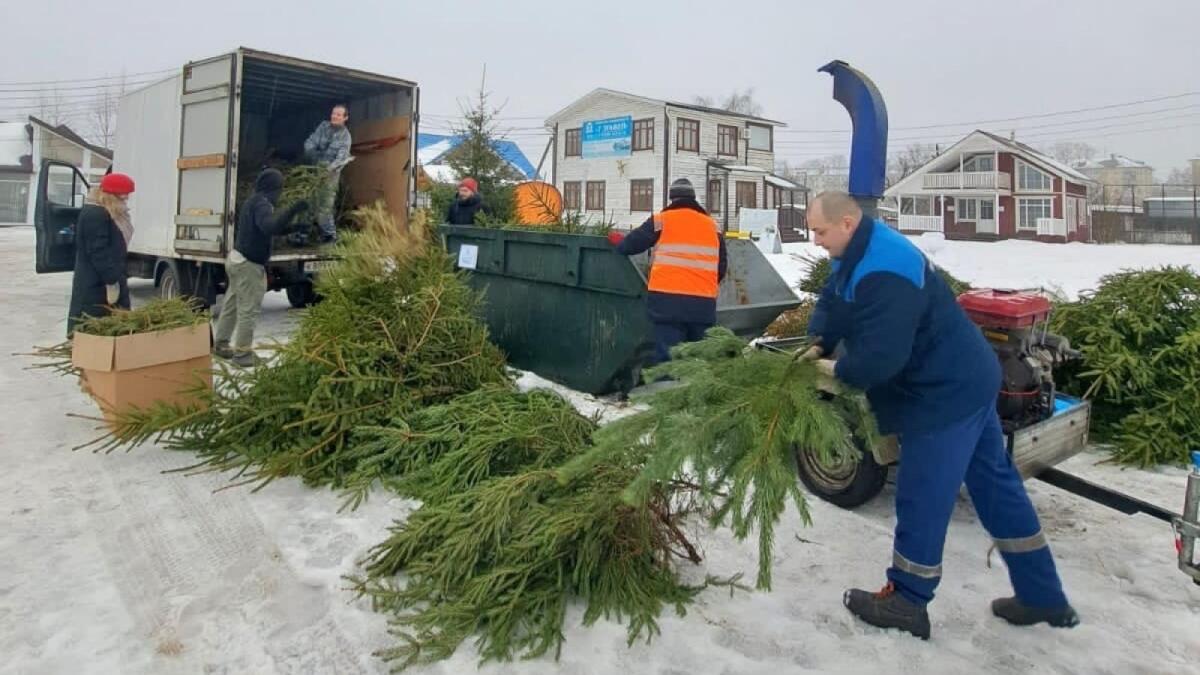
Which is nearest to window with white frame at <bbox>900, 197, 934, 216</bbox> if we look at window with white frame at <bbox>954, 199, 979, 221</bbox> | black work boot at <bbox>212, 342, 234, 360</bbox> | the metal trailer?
window with white frame at <bbox>954, 199, 979, 221</bbox>

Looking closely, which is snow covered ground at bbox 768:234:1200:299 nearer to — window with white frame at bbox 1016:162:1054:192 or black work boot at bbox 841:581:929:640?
black work boot at bbox 841:581:929:640

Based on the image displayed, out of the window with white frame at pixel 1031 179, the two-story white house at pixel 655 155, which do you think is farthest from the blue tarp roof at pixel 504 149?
the window with white frame at pixel 1031 179

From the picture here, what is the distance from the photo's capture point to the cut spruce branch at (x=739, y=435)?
2.37m

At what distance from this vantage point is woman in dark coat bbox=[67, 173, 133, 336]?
6336 mm

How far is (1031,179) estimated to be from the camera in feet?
141

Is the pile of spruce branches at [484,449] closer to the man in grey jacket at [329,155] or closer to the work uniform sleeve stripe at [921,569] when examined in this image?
the work uniform sleeve stripe at [921,569]

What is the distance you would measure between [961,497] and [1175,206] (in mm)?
53852

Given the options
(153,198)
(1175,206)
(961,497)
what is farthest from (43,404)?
(1175,206)

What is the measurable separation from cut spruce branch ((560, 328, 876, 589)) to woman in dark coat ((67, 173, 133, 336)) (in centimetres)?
549

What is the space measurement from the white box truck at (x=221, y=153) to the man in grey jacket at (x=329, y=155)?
379mm

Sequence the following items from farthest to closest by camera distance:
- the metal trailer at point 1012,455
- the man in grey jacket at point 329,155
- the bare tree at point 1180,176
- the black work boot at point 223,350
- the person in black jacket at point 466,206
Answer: the bare tree at point 1180,176, the man in grey jacket at point 329,155, the person in black jacket at point 466,206, the black work boot at point 223,350, the metal trailer at point 1012,455

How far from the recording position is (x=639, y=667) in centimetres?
268

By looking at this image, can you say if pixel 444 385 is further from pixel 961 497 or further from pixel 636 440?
pixel 961 497

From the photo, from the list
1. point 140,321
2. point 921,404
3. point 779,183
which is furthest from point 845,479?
point 779,183
